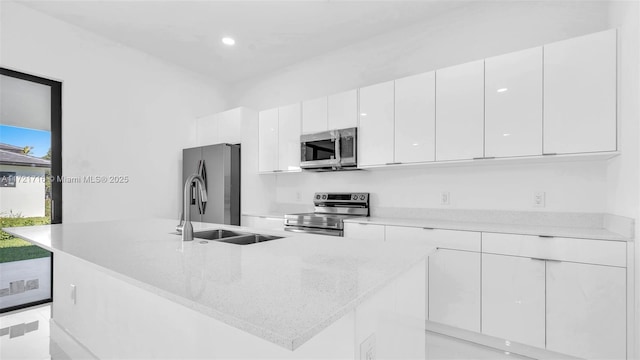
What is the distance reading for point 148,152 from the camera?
3.91m

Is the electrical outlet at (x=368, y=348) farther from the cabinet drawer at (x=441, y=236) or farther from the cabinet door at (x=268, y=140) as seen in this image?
the cabinet door at (x=268, y=140)

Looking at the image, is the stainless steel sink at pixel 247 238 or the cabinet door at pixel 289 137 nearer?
the stainless steel sink at pixel 247 238

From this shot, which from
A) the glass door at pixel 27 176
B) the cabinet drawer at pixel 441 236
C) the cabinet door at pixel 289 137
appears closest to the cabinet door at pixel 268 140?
the cabinet door at pixel 289 137

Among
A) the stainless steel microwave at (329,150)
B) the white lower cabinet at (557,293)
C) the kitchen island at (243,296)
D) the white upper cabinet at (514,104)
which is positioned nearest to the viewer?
the kitchen island at (243,296)

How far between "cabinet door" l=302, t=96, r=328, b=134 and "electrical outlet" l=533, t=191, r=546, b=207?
6.85 ft

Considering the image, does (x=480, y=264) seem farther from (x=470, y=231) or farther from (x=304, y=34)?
(x=304, y=34)

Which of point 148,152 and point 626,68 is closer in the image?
point 626,68

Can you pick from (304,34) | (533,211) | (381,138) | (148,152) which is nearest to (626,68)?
(533,211)

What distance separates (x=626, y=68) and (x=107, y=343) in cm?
354

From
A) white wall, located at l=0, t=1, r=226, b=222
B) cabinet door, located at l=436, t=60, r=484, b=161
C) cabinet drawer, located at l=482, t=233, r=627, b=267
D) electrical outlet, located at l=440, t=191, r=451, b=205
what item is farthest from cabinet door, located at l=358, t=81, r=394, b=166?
white wall, located at l=0, t=1, r=226, b=222

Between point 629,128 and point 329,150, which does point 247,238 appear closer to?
point 329,150

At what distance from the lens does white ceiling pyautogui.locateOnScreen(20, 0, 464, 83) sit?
9.54 ft

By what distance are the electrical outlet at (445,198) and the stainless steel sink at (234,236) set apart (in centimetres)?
186

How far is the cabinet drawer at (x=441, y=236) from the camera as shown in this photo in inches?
91.0
